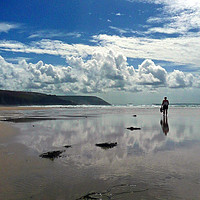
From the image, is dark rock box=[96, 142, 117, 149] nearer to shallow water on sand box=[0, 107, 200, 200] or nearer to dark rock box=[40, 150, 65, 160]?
shallow water on sand box=[0, 107, 200, 200]

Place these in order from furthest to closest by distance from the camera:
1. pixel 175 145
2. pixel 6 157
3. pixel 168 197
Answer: pixel 175 145 → pixel 6 157 → pixel 168 197

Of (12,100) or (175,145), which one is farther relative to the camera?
(12,100)

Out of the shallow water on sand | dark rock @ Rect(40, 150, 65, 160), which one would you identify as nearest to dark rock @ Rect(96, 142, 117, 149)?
the shallow water on sand

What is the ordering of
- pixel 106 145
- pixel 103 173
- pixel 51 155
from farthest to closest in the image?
pixel 106 145, pixel 51 155, pixel 103 173

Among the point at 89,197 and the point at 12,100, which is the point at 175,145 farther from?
the point at 12,100

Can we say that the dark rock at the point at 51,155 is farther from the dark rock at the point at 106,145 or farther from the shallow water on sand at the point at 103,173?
the dark rock at the point at 106,145

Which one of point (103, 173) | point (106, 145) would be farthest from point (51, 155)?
point (103, 173)

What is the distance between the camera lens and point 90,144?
520 inches

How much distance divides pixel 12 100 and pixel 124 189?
206560mm

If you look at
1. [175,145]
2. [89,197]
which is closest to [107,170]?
[89,197]

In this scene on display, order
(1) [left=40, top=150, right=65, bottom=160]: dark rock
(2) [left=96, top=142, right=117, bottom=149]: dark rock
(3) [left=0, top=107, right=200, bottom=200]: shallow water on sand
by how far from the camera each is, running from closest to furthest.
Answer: (3) [left=0, top=107, right=200, bottom=200]: shallow water on sand, (1) [left=40, top=150, right=65, bottom=160]: dark rock, (2) [left=96, top=142, right=117, bottom=149]: dark rock

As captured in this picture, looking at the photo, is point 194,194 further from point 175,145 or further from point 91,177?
point 175,145

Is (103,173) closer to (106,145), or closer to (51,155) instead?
(51,155)

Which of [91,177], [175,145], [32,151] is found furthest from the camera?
[175,145]
